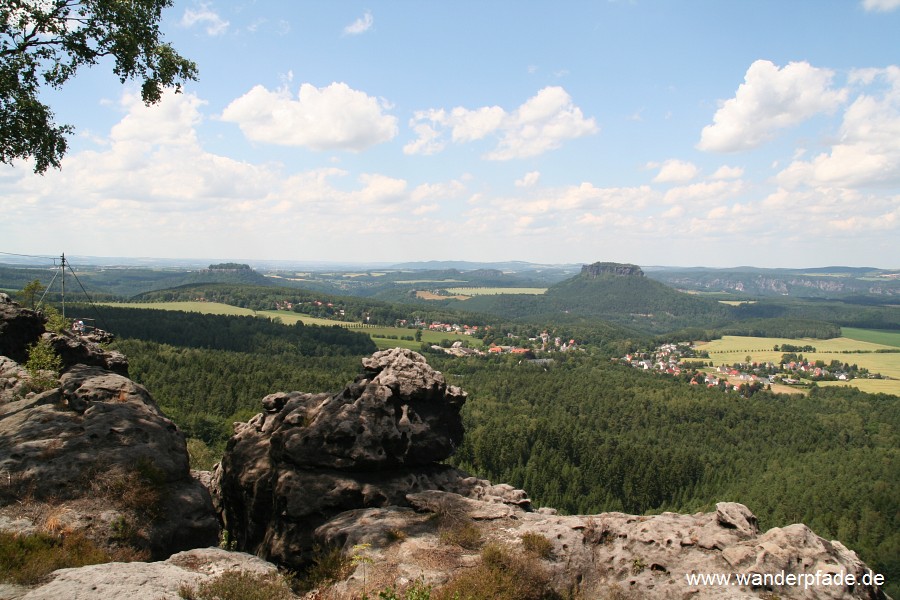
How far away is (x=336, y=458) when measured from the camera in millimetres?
18047

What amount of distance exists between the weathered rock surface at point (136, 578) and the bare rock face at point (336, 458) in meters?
4.14

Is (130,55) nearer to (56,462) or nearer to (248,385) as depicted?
(56,462)

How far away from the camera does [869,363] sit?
624 feet

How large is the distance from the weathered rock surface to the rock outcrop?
198 centimetres

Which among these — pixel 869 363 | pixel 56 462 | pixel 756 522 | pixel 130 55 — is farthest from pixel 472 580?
pixel 869 363

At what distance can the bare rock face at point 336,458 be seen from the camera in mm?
17078

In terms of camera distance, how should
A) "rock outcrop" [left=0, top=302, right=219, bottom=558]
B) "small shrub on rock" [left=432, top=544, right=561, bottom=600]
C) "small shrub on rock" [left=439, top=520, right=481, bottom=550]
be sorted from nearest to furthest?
"small shrub on rock" [left=432, top=544, right=561, bottom=600]
"rock outcrop" [left=0, top=302, right=219, bottom=558]
"small shrub on rock" [left=439, top=520, right=481, bottom=550]

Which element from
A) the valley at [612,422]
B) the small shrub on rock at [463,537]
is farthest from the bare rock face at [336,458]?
the valley at [612,422]

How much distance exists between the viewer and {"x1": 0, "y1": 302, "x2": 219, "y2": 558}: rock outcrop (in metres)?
12.7

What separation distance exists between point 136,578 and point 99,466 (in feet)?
18.7

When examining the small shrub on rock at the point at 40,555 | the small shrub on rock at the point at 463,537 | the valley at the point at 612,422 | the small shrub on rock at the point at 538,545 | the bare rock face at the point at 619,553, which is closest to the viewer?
the small shrub on rock at the point at 40,555

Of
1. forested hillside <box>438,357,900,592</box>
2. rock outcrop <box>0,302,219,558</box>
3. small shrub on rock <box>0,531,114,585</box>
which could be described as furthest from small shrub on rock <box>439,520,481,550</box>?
forested hillside <box>438,357,900,592</box>

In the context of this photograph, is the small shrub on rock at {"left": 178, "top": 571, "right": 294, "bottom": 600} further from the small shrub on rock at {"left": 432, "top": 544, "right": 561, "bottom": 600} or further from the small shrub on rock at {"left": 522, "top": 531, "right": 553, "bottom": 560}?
the small shrub on rock at {"left": 522, "top": 531, "right": 553, "bottom": 560}

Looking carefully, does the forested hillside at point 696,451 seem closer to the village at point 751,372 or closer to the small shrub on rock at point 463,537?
the village at point 751,372
